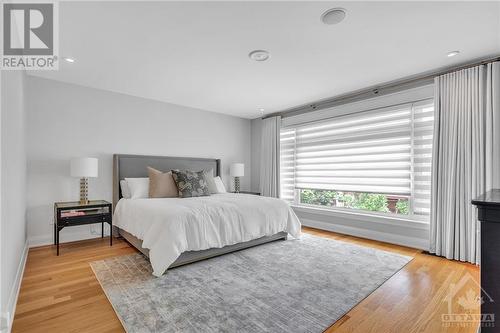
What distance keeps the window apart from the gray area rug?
1015 millimetres

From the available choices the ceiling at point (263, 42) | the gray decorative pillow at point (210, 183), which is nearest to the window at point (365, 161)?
the ceiling at point (263, 42)

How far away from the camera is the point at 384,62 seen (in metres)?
2.92

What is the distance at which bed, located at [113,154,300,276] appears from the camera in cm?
251

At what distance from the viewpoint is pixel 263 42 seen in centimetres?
247

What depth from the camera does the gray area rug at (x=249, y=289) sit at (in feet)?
5.74

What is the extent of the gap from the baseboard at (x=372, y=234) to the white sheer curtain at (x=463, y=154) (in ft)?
0.75

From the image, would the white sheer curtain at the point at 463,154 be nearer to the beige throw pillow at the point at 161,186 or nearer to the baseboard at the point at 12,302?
the beige throw pillow at the point at 161,186

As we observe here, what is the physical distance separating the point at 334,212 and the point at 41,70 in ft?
16.2

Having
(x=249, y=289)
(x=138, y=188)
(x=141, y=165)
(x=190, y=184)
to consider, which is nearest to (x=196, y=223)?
(x=249, y=289)

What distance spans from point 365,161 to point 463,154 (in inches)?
50.0

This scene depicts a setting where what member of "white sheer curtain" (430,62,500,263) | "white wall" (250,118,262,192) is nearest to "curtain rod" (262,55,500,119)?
"white sheer curtain" (430,62,500,263)

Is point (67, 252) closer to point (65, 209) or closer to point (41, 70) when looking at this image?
point (65, 209)

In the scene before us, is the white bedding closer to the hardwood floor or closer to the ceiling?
the hardwood floor

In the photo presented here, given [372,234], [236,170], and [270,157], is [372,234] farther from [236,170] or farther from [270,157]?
[236,170]
